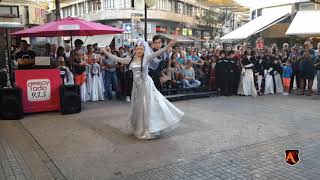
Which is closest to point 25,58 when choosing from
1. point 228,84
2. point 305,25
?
point 228,84

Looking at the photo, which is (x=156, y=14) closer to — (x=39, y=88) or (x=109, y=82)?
(x=109, y=82)

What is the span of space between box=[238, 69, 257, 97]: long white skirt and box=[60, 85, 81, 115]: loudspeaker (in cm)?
638

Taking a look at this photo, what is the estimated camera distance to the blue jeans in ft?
41.3

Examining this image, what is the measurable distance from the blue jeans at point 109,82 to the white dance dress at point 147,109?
538cm

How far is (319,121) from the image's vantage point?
28.3 feet

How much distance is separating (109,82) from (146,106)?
581 centimetres

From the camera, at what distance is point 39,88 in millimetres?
9898

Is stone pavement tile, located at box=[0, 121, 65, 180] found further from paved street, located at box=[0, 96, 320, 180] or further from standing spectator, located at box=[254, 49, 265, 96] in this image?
standing spectator, located at box=[254, 49, 265, 96]

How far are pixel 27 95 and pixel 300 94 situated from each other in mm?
9970

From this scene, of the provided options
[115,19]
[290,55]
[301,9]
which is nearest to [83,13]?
[115,19]

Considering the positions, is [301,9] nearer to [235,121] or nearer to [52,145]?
[235,121]

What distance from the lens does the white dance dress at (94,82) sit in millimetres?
12133

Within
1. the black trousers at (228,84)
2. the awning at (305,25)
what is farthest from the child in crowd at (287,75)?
the awning at (305,25)

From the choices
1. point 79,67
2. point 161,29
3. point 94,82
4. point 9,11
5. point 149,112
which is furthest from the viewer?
point 161,29
